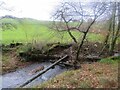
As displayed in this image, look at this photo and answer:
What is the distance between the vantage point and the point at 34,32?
49.7 feet

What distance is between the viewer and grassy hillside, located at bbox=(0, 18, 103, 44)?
46.5 feet

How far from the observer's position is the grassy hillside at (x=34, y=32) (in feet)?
46.5

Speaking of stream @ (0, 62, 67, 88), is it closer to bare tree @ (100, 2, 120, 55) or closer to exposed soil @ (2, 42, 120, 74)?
exposed soil @ (2, 42, 120, 74)

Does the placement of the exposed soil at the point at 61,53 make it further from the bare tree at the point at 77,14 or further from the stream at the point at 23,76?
the bare tree at the point at 77,14

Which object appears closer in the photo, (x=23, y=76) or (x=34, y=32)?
(x=23, y=76)

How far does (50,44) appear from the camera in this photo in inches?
603

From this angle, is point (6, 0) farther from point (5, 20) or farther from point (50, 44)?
Answer: point (50, 44)

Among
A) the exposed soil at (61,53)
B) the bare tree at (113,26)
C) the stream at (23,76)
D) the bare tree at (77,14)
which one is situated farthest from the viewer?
the exposed soil at (61,53)

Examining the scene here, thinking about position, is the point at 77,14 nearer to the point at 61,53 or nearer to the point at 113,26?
the point at 113,26

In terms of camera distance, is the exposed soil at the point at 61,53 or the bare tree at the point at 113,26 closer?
the bare tree at the point at 113,26

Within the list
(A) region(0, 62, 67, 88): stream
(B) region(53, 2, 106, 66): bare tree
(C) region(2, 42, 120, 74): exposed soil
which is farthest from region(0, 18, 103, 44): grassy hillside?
(A) region(0, 62, 67, 88): stream

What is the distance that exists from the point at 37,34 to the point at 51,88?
8770 millimetres

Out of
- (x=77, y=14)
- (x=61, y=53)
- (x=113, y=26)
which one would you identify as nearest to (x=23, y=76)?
(x=61, y=53)

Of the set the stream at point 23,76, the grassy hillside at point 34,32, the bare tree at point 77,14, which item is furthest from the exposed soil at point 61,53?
the bare tree at point 77,14
